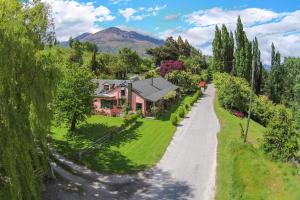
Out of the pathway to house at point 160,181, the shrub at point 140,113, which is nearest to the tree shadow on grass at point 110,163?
the pathway to house at point 160,181

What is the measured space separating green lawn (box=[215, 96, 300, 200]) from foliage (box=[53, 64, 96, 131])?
606 inches

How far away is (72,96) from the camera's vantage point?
39.9 metres

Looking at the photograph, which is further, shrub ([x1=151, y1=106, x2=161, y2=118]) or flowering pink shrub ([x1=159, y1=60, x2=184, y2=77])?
flowering pink shrub ([x1=159, y1=60, x2=184, y2=77])

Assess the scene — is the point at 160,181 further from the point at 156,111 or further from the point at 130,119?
the point at 156,111

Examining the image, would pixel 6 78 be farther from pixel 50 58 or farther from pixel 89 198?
pixel 89 198

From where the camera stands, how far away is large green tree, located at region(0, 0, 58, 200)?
17359mm

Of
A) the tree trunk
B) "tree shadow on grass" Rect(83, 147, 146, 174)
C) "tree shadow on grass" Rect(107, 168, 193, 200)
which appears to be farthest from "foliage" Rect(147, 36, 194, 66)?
"tree shadow on grass" Rect(107, 168, 193, 200)

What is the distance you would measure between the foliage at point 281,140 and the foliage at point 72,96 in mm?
19368

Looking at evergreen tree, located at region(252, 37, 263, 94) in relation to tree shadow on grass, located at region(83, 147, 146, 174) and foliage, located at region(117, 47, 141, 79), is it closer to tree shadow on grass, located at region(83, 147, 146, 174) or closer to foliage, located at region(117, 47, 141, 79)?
foliage, located at region(117, 47, 141, 79)

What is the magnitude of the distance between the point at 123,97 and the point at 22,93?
37.1 metres

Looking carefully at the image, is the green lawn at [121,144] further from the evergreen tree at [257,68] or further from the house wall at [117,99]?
the evergreen tree at [257,68]

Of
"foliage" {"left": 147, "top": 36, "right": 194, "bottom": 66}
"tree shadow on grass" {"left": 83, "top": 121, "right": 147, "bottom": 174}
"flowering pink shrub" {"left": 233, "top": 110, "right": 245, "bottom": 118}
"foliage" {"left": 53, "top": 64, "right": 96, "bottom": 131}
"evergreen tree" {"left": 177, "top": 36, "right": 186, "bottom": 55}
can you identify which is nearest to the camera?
"tree shadow on grass" {"left": 83, "top": 121, "right": 147, "bottom": 174}

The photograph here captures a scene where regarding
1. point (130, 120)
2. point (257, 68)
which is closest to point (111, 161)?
point (130, 120)

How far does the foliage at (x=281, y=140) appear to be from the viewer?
98.8ft
